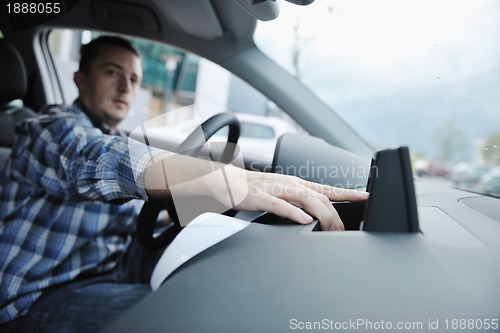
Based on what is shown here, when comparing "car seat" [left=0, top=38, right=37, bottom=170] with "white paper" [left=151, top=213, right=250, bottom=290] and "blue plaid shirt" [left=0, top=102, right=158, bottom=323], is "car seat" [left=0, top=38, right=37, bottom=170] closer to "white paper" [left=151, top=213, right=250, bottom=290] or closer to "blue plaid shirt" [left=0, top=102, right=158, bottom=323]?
"blue plaid shirt" [left=0, top=102, right=158, bottom=323]

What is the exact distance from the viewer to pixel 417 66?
1.96 feet

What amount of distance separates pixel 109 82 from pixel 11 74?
506 mm

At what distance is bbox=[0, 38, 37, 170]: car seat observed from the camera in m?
1.62

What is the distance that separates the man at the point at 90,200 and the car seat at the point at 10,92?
339 mm

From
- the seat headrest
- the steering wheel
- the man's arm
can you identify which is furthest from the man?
the seat headrest

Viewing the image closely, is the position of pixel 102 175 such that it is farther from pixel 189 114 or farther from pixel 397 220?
pixel 397 220

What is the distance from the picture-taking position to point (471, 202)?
2.75 ft

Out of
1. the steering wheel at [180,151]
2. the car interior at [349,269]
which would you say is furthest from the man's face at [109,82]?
the car interior at [349,269]

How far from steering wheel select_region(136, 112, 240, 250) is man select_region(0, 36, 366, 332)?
0.11 meters

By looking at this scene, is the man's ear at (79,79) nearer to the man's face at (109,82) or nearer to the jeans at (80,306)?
the man's face at (109,82)

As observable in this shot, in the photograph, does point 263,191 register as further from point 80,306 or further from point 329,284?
point 80,306

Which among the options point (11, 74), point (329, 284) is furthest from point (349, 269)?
point (11, 74)

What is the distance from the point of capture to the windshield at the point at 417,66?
56cm

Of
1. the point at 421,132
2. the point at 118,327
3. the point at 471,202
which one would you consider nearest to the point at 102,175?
the point at 118,327
